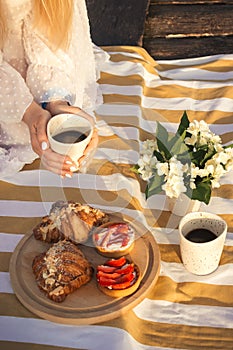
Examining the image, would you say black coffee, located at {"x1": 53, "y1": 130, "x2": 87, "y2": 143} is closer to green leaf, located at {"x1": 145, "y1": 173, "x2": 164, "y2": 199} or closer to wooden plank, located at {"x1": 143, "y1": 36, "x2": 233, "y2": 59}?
green leaf, located at {"x1": 145, "y1": 173, "x2": 164, "y2": 199}

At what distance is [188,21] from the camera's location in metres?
2.19

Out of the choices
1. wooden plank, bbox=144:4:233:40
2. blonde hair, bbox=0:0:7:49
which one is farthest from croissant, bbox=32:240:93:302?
wooden plank, bbox=144:4:233:40

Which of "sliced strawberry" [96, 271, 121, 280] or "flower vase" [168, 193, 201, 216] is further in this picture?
"flower vase" [168, 193, 201, 216]

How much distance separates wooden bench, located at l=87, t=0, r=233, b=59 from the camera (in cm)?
204

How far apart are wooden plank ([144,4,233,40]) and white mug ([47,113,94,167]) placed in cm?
102

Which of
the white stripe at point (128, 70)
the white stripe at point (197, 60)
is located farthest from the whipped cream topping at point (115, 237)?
the white stripe at point (197, 60)

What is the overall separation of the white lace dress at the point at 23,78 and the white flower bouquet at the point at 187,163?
0.32m

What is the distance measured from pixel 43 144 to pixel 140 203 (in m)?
0.26

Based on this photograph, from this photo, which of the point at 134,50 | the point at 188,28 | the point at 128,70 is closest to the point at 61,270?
the point at 128,70

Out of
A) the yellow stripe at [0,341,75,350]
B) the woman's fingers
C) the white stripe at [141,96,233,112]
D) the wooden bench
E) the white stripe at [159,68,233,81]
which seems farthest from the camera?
the wooden bench

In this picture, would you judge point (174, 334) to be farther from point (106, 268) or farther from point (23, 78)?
point (23, 78)

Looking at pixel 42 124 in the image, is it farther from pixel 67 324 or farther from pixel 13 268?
pixel 67 324

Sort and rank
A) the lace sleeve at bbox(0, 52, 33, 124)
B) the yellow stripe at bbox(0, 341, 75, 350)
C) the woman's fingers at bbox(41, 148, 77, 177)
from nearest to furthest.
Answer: the yellow stripe at bbox(0, 341, 75, 350) → the woman's fingers at bbox(41, 148, 77, 177) → the lace sleeve at bbox(0, 52, 33, 124)

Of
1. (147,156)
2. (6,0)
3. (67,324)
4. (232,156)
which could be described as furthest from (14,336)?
(6,0)
